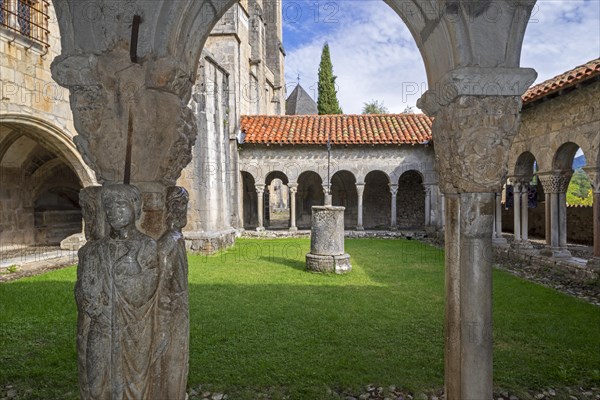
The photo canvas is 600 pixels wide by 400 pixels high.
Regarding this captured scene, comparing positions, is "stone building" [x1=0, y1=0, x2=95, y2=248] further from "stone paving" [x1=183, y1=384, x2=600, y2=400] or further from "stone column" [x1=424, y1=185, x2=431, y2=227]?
"stone column" [x1=424, y1=185, x2=431, y2=227]

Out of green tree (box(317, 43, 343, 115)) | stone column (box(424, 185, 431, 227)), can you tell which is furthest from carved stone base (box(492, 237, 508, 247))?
green tree (box(317, 43, 343, 115))

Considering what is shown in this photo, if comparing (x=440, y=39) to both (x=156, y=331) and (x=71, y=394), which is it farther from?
(x=71, y=394)

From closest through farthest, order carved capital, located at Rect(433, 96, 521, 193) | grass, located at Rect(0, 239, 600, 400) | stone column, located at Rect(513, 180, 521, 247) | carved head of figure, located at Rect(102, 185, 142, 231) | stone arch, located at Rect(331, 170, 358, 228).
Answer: carved head of figure, located at Rect(102, 185, 142, 231) < carved capital, located at Rect(433, 96, 521, 193) < grass, located at Rect(0, 239, 600, 400) < stone column, located at Rect(513, 180, 521, 247) < stone arch, located at Rect(331, 170, 358, 228)

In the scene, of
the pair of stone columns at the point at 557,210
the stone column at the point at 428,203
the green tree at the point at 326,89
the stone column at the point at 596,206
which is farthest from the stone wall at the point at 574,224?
the green tree at the point at 326,89

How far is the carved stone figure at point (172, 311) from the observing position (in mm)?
1924

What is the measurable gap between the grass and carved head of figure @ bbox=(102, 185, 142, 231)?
6.52ft

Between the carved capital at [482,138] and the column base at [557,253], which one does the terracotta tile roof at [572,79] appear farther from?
the carved capital at [482,138]

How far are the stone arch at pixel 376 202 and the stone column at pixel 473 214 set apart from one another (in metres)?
15.6

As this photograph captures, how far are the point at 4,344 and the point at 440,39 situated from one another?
5215mm

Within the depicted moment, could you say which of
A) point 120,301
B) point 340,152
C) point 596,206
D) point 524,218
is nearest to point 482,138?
point 120,301

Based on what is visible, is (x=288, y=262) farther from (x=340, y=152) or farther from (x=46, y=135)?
(x=340, y=152)

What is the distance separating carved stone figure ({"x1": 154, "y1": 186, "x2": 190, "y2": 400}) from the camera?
1.92 m

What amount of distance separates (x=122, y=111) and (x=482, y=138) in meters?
2.00

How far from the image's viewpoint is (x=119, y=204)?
179 cm
